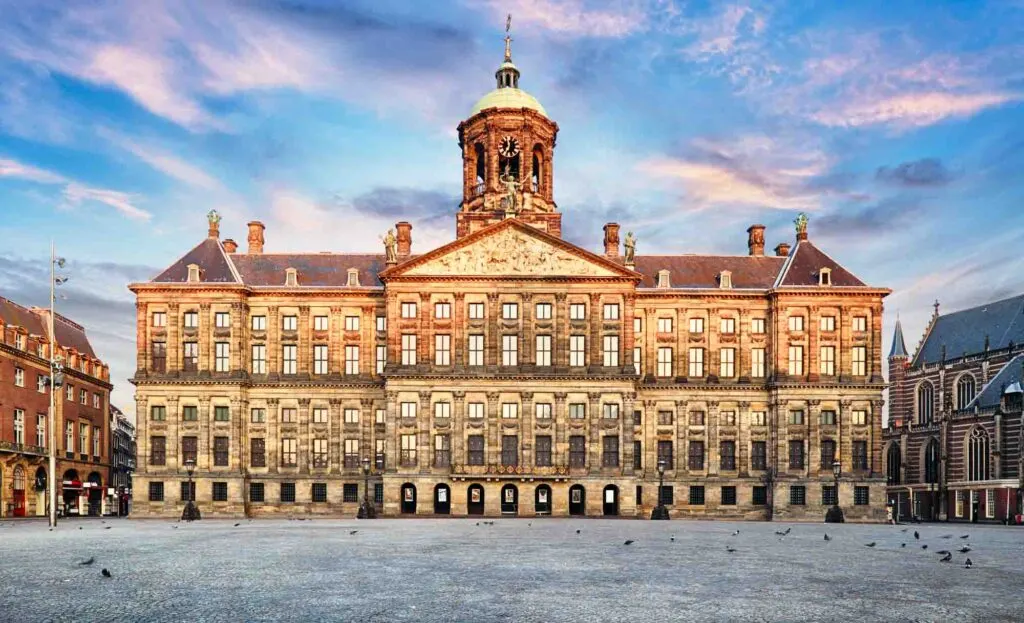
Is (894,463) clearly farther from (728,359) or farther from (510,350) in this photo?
(510,350)

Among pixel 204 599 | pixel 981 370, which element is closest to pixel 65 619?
pixel 204 599

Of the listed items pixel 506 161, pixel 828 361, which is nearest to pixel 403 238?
pixel 506 161

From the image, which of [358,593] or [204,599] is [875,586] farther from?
[204,599]

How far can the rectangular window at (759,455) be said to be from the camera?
7025cm

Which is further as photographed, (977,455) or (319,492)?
(977,455)

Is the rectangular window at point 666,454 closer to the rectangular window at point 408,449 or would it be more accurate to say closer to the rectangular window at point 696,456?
the rectangular window at point 696,456

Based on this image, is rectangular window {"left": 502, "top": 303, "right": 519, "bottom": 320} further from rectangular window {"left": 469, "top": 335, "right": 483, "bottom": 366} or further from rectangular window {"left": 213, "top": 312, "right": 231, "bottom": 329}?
rectangular window {"left": 213, "top": 312, "right": 231, "bottom": 329}

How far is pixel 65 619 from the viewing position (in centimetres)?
1435

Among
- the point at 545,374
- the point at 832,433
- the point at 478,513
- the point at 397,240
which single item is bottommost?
the point at 478,513

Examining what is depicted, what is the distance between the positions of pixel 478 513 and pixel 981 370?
168 feet

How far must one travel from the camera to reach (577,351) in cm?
6756

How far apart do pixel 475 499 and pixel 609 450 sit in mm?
10729

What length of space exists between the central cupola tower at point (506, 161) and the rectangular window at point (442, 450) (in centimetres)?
1733

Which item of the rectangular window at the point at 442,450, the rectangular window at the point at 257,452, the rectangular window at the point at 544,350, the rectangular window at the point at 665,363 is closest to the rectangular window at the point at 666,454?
the rectangular window at the point at 665,363
